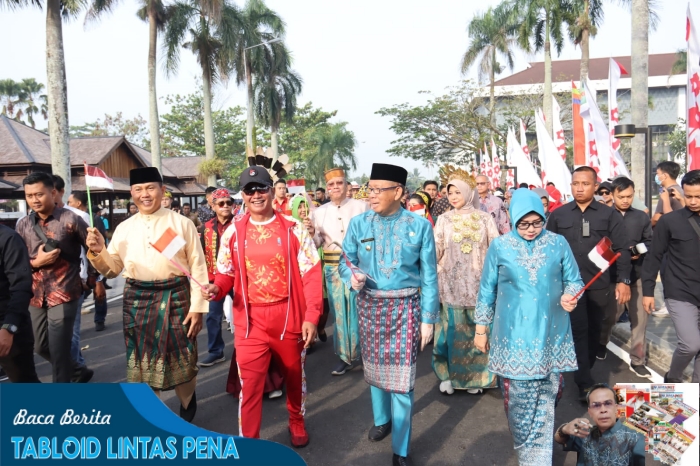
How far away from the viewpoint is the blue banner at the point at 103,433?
4.24 feet

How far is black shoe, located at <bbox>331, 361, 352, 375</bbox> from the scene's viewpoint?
18.0 feet

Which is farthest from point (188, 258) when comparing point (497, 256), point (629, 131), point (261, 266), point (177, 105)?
point (177, 105)

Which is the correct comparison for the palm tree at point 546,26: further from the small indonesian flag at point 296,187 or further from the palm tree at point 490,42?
the small indonesian flag at point 296,187

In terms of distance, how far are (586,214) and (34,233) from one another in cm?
458

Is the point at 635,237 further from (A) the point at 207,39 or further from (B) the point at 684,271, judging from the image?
(A) the point at 207,39

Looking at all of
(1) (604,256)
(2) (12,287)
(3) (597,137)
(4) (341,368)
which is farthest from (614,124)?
(2) (12,287)

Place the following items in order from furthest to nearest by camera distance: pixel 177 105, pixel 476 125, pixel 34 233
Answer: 1. pixel 177 105
2. pixel 476 125
3. pixel 34 233

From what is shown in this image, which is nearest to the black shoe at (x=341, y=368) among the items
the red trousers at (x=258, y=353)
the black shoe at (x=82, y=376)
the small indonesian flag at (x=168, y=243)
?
the red trousers at (x=258, y=353)

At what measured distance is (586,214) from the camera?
15.0 feet

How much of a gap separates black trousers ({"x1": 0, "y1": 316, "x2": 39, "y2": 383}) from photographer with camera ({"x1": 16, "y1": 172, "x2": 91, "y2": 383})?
0.64 meters

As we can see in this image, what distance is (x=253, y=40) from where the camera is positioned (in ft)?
94.8

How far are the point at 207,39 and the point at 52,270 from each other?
70.8 ft

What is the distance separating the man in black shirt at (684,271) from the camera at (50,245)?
15.5ft

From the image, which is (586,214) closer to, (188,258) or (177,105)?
(188,258)
